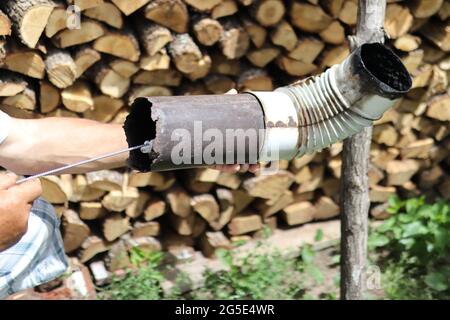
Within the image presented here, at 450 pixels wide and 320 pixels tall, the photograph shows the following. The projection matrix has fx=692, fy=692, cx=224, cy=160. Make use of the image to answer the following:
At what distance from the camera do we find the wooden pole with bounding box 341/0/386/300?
7.29 feet

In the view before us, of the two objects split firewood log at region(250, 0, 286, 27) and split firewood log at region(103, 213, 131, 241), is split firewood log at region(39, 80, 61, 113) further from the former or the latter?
split firewood log at region(250, 0, 286, 27)

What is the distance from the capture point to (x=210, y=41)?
2.61 meters

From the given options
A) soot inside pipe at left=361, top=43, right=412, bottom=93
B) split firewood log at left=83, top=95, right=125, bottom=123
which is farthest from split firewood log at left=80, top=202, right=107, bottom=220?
soot inside pipe at left=361, top=43, right=412, bottom=93

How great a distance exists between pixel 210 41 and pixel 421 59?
102 cm

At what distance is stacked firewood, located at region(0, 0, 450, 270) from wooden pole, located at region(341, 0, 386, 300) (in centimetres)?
50

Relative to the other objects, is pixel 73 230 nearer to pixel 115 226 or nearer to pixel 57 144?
pixel 115 226

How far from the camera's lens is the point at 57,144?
2135 mm

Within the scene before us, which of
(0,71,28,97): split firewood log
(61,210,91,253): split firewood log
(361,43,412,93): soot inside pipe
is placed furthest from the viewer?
(61,210,91,253): split firewood log

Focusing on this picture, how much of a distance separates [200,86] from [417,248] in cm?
123

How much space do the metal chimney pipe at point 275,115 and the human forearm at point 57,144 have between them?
0.29m

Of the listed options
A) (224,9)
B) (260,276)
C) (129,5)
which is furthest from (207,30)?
(260,276)

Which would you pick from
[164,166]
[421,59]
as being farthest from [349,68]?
[421,59]

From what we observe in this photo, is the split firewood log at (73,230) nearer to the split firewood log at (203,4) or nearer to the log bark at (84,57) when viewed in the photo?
the log bark at (84,57)

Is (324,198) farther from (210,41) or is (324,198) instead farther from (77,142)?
(77,142)
